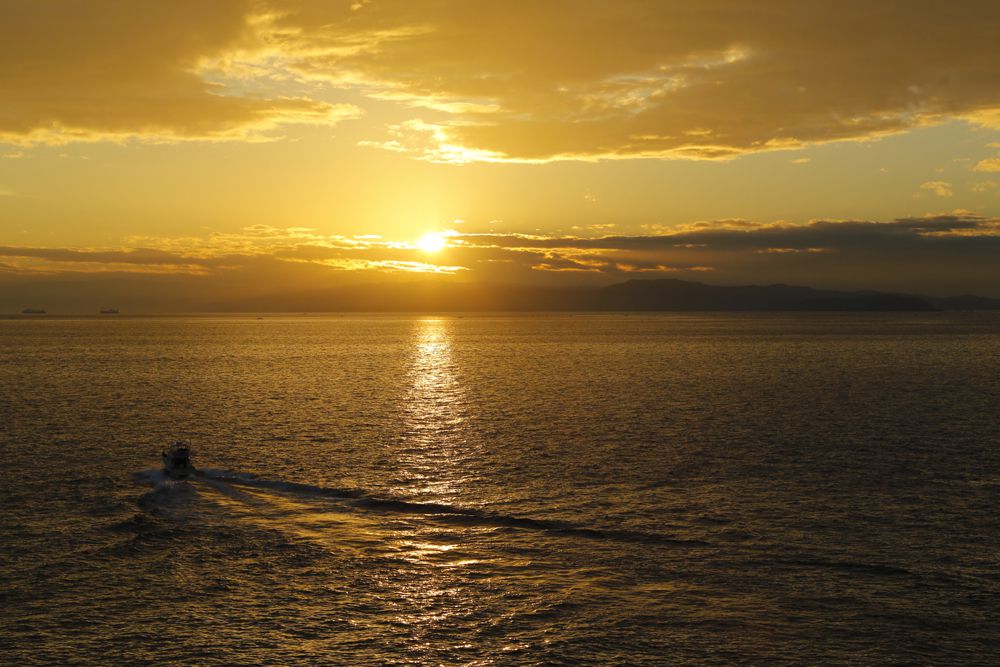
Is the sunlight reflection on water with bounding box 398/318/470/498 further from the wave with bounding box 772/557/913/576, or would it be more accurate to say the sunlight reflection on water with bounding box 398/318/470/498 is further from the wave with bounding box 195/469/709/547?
the wave with bounding box 772/557/913/576

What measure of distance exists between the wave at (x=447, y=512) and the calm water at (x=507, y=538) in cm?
21

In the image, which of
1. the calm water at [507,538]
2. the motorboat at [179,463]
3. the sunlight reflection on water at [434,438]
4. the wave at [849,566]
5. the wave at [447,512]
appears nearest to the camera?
the calm water at [507,538]

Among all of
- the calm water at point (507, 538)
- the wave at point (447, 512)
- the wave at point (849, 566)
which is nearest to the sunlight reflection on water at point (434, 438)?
the calm water at point (507, 538)

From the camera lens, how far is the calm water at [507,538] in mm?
25266

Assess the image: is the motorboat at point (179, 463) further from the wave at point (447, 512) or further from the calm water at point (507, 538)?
the calm water at point (507, 538)

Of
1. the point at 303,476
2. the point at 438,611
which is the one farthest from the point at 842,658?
the point at 303,476

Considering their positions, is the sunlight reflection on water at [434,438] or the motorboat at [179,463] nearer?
the sunlight reflection on water at [434,438]

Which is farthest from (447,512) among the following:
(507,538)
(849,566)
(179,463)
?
(179,463)

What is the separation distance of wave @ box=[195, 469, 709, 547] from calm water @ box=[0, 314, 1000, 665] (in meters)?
0.21

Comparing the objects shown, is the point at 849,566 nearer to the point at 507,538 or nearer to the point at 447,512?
the point at 507,538

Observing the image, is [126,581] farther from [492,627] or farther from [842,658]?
[842,658]

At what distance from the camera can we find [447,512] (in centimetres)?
4028

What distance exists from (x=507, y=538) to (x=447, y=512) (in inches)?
221

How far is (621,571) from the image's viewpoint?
102 ft
